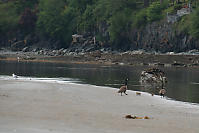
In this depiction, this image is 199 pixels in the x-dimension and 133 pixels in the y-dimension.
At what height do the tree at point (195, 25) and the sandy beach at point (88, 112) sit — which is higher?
the tree at point (195, 25)

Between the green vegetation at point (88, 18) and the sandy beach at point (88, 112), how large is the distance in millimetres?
62006

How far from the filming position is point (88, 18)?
117m

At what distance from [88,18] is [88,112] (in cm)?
9826

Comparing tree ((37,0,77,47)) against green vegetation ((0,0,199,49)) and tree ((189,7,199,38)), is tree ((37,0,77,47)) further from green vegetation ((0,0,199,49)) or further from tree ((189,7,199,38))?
tree ((189,7,199,38))

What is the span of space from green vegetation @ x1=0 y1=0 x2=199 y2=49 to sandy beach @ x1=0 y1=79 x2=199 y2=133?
62006mm

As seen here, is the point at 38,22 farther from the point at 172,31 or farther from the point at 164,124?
the point at 164,124

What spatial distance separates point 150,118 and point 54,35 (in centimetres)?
10302

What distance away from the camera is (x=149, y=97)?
27906 millimetres

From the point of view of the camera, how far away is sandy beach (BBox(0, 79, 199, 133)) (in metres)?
16.3

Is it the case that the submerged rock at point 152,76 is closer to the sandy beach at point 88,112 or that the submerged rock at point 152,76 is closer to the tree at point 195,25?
the sandy beach at point 88,112

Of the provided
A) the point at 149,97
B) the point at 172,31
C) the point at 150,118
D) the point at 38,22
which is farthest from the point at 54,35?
the point at 150,118

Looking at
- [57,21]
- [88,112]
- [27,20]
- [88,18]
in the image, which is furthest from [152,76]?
[27,20]

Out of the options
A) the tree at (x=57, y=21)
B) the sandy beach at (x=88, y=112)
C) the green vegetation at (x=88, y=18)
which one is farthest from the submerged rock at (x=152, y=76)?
the tree at (x=57, y=21)

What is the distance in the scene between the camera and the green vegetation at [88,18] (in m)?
99.9
